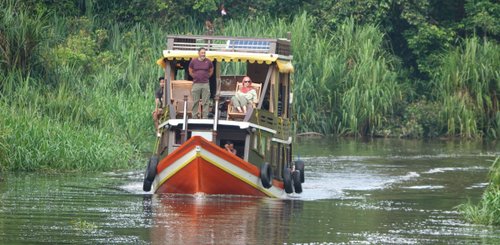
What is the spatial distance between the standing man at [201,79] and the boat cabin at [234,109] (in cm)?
14

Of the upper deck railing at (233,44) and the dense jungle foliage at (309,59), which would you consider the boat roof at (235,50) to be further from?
the dense jungle foliage at (309,59)

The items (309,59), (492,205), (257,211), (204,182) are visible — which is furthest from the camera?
(309,59)

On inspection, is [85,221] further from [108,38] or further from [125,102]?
[108,38]

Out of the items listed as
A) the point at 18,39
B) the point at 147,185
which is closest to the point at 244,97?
the point at 147,185

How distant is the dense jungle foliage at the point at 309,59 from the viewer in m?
31.7

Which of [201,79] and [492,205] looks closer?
[492,205]

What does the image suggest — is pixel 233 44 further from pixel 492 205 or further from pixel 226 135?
pixel 492 205

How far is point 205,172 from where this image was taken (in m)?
24.0

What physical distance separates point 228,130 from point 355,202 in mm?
2516

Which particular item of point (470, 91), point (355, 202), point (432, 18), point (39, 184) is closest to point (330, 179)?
point (355, 202)

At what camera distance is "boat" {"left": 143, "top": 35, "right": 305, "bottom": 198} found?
2398cm

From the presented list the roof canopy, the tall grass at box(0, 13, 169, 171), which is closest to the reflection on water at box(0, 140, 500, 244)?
the tall grass at box(0, 13, 169, 171)

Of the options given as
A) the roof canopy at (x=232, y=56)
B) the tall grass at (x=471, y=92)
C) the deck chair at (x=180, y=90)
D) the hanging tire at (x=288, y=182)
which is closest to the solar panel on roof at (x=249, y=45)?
the roof canopy at (x=232, y=56)

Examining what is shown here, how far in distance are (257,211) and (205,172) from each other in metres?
1.67
